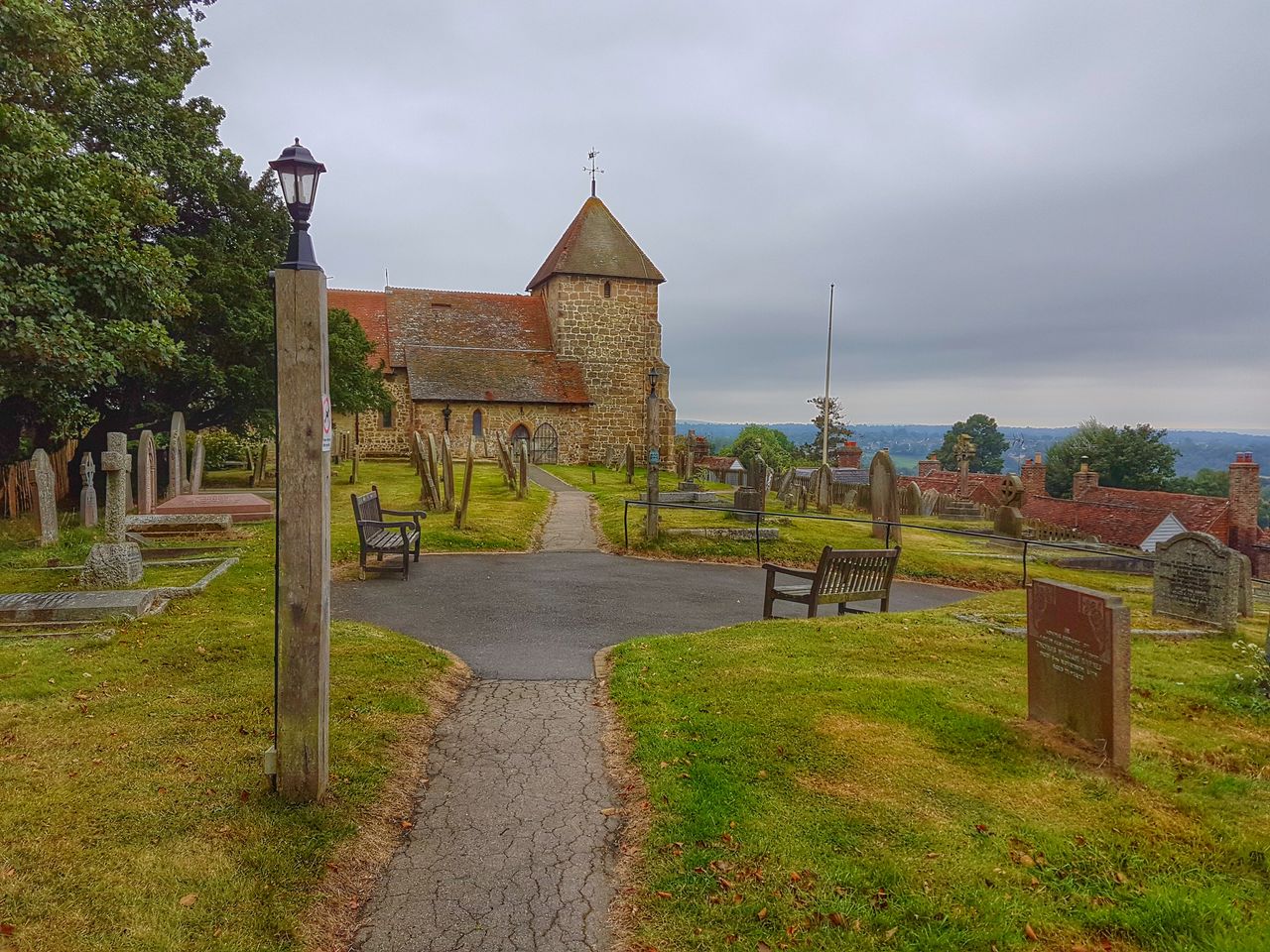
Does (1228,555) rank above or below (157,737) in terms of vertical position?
above

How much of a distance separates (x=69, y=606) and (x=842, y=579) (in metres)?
8.09

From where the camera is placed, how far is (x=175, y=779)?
180 inches

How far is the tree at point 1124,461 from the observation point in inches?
2229

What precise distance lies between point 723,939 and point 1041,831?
196 cm

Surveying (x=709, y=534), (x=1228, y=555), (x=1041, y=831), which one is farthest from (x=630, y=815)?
(x=709, y=534)

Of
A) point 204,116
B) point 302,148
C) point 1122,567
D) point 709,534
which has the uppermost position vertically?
point 204,116

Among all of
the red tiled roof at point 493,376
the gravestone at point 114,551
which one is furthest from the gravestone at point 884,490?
the red tiled roof at point 493,376

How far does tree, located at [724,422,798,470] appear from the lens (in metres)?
55.0

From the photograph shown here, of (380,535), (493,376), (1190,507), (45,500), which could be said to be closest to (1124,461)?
(1190,507)

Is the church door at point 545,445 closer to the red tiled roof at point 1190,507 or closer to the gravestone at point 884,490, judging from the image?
A: the gravestone at point 884,490

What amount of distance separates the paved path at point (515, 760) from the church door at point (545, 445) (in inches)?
1007

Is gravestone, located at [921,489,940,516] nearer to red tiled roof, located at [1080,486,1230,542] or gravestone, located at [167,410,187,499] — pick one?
red tiled roof, located at [1080,486,1230,542]

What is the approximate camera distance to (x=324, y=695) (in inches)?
173

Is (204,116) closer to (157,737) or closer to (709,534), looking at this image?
(709,534)
